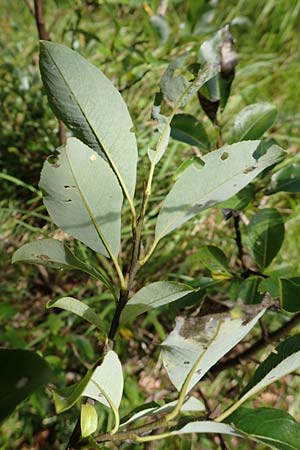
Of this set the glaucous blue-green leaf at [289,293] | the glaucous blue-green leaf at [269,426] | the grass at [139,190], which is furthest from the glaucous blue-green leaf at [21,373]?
the grass at [139,190]

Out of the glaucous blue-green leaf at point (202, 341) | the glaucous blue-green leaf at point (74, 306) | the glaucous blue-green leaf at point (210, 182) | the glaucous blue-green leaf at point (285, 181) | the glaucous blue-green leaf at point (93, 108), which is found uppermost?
the glaucous blue-green leaf at point (93, 108)

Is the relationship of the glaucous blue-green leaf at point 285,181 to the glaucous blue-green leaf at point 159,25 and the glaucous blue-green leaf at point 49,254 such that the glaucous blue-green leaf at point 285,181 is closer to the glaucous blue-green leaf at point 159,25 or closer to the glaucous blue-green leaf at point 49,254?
the glaucous blue-green leaf at point 49,254

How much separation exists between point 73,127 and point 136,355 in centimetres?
114

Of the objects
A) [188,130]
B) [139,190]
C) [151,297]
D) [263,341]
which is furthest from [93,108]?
[139,190]

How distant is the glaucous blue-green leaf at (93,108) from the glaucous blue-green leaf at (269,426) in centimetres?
27

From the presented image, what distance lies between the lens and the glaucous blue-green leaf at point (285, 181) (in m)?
0.81

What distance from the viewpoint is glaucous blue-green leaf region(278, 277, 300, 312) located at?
657mm

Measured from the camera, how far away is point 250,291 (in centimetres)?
77

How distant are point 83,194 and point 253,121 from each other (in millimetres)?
414

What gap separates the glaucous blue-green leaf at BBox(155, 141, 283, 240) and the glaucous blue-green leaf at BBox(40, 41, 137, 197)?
5 centimetres

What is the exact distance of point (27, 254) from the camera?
21.1 inches

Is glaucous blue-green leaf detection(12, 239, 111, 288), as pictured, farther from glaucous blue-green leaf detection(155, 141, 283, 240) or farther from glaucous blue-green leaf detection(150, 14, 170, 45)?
glaucous blue-green leaf detection(150, 14, 170, 45)

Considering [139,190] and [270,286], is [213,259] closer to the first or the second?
[270,286]

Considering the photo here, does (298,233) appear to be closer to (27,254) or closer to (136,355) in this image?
(136,355)
